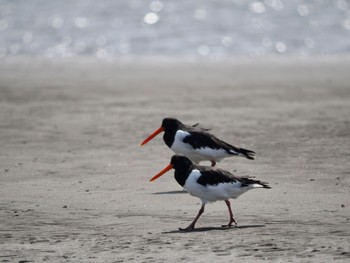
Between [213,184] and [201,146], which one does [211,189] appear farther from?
[201,146]

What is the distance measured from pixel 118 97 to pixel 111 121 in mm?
3072

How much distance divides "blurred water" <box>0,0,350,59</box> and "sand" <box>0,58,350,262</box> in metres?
5.38

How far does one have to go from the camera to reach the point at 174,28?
28859mm

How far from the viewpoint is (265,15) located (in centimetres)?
3194

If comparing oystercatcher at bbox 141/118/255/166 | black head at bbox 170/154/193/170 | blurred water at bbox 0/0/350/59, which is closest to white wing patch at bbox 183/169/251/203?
black head at bbox 170/154/193/170

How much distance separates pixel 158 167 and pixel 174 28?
19.6 m

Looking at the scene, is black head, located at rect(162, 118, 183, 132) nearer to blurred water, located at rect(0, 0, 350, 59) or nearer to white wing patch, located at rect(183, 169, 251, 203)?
white wing patch, located at rect(183, 169, 251, 203)

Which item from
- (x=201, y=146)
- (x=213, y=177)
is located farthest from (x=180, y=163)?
(x=201, y=146)

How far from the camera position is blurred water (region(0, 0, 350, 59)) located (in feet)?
83.3

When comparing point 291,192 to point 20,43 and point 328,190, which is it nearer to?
point 328,190

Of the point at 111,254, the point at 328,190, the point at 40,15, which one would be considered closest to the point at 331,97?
the point at 328,190

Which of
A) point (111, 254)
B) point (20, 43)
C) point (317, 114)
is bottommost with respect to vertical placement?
point (111, 254)

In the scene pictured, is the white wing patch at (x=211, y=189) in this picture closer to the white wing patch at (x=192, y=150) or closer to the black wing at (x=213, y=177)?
the black wing at (x=213, y=177)

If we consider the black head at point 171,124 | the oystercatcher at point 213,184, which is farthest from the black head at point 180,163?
the black head at point 171,124
